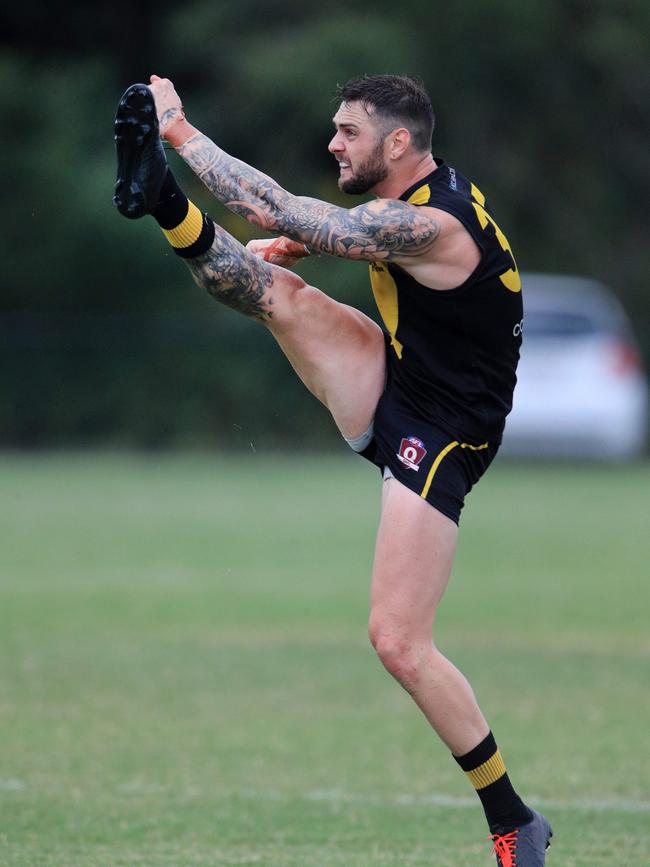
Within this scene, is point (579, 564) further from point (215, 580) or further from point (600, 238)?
point (600, 238)

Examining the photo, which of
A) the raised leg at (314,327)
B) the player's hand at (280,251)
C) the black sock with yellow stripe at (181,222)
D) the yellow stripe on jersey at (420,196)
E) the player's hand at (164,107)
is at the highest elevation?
the player's hand at (164,107)

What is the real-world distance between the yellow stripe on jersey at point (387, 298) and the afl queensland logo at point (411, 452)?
34 centimetres

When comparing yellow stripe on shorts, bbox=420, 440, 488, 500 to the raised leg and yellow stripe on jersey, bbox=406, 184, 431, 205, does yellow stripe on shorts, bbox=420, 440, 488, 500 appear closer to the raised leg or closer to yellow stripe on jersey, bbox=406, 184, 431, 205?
the raised leg

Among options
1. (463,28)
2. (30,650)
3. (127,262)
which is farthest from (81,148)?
(30,650)

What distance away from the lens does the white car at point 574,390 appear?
21797mm

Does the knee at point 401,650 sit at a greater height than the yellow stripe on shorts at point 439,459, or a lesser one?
A: lesser

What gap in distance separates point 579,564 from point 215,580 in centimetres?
315

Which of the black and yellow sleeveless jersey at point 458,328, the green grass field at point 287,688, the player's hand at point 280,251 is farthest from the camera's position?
the player's hand at point 280,251

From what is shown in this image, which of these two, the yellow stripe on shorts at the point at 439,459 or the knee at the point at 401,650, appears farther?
the yellow stripe on shorts at the point at 439,459

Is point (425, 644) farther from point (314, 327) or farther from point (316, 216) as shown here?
point (316, 216)

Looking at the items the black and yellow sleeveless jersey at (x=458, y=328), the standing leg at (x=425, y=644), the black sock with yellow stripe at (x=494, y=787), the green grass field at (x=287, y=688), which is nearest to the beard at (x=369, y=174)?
the black and yellow sleeveless jersey at (x=458, y=328)

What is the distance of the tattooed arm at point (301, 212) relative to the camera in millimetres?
5266

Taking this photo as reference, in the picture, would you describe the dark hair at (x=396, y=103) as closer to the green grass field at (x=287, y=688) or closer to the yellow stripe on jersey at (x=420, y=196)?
the yellow stripe on jersey at (x=420, y=196)

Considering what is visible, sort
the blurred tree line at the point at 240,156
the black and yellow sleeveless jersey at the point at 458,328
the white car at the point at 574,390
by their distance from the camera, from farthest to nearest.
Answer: the blurred tree line at the point at 240,156, the white car at the point at 574,390, the black and yellow sleeveless jersey at the point at 458,328
